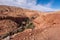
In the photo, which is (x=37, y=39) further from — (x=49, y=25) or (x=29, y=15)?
(x=29, y=15)

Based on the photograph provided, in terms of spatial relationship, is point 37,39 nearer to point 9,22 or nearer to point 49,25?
point 49,25

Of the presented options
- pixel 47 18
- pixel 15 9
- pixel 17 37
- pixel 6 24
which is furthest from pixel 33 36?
pixel 15 9

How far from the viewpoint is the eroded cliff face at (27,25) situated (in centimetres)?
745

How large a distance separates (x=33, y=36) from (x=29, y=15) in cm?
344

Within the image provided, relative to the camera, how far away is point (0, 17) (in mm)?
10273

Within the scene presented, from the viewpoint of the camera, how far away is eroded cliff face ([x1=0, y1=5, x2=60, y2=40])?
24.4ft

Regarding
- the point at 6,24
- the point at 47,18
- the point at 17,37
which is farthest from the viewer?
the point at 6,24

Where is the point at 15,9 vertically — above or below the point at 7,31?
above

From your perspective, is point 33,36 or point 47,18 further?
point 47,18

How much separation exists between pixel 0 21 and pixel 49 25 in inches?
134

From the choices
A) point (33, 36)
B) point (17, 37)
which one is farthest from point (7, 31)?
point (33, 36)

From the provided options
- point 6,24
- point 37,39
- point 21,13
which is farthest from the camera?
point 21,13

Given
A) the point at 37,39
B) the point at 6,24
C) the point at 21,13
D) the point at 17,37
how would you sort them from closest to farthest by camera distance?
the point at 37,39 → the point at 17,37 → the point at 6,24 → the point at 21,13

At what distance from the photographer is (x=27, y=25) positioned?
30.8ft
